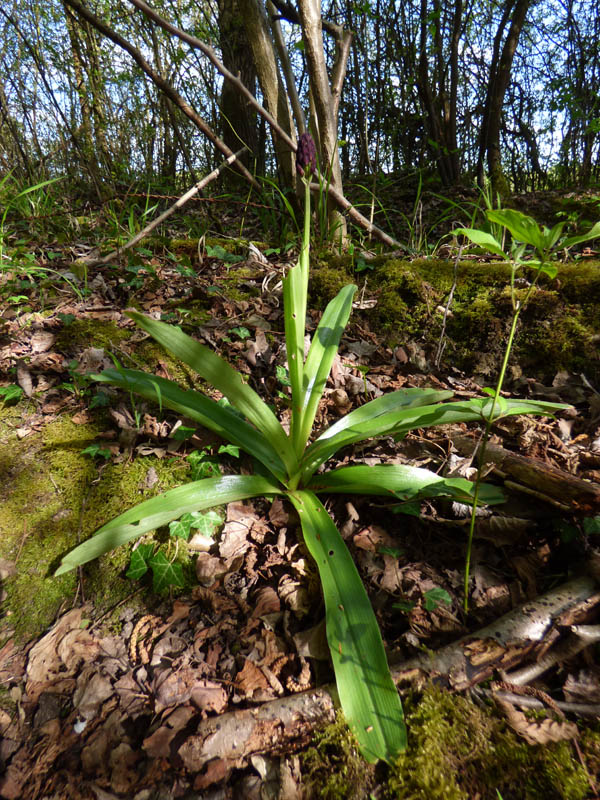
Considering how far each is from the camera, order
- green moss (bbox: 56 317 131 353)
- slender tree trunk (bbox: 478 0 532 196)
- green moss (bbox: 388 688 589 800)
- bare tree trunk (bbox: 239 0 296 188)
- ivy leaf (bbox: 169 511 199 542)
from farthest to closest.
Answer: slender tree trunk (bbox: 478 0 532 196)
bare tree trunk (bbox: 239 0 296 188)
green moss (bbox: 56 317 131 353)
ivy leaf (bbox: 169 511 199 542)
green moss (bbox: 388 688 589 800)

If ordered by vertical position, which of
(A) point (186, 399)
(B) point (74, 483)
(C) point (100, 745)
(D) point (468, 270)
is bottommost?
(C) point (100, 745)

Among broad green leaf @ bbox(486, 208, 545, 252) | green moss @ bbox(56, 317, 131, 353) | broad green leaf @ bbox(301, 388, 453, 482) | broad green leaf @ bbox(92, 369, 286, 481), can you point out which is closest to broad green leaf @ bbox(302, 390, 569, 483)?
broad green leaf @ bbox(301, 388, 453, 482)

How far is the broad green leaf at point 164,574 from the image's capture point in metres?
1.15

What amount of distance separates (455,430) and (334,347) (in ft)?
1.98

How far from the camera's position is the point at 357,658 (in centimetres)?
87

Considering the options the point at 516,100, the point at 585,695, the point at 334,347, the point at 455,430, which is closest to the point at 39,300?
the point at 334,347

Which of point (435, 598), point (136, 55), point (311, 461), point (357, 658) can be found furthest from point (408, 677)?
A: point (136, 55)

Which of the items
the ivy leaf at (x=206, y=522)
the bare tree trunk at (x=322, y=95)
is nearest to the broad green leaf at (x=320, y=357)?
the ivy leaf at (x=206, y=522)

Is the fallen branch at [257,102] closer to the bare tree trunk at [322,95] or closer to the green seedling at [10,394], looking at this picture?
the bare tree trunk at [322,95]

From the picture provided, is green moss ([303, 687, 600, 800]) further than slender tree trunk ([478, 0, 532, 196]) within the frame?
No

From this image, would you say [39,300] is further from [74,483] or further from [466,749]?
[466,749]

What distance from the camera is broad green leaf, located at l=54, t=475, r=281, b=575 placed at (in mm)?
1083

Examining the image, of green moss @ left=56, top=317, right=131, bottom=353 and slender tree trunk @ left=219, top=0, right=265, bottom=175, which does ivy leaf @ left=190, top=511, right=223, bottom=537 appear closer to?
green moss @ left=56, top=317, right=131, bottom=353

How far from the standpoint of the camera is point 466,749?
2.43 feet
